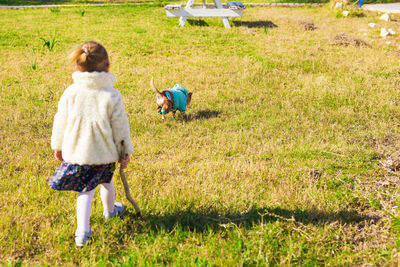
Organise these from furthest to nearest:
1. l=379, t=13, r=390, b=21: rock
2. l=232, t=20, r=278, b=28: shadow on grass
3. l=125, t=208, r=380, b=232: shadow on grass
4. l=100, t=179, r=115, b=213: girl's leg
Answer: l=379, t=13, r=390, b=21: rock < l=232, t=20, r=278, b=28: shadow on grass < l=125, t=208, r=380, b=232: shadow on grass < l=100, t=179, r=115, b=213: girl's leg

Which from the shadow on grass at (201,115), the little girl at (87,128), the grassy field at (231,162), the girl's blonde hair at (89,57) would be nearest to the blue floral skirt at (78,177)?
the little girl at (87,128)

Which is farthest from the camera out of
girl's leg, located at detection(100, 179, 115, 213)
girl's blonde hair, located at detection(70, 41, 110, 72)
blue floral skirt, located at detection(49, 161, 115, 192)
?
girl's leg, located at detection(100, 179, 115, 213)

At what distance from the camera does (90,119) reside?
2.63 metres

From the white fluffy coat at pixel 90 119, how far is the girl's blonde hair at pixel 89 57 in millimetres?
74

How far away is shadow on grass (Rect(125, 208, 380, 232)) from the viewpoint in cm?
310

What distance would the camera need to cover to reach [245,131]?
5.11 meters

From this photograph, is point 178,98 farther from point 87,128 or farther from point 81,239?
point 81,239

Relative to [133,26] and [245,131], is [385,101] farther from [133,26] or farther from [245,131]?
[133,26]

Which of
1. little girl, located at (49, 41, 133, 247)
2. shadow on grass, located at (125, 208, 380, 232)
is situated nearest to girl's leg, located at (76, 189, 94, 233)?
little girl, located at (49, 41, 133, 247)

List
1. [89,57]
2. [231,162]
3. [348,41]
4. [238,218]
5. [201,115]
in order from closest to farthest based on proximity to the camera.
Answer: [89,57] → [238,218] → [231,162] → [201,115] → [348,41]

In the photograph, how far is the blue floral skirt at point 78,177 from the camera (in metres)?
2.74

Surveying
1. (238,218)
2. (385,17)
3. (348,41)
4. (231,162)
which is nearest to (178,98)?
(231,162)

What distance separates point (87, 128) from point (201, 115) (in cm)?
325

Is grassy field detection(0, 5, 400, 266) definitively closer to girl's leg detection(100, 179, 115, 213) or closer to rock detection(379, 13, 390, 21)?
girl's leg detection(100, 179, 115, 213)
